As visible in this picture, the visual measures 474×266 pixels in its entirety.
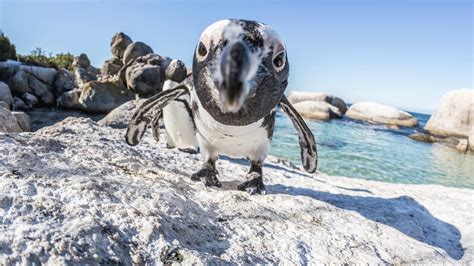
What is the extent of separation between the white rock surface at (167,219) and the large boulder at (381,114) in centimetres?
2484

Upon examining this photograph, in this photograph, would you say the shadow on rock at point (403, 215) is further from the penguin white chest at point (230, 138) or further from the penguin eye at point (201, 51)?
the penguin eye at point (201, 51)

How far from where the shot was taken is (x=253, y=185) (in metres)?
1.91

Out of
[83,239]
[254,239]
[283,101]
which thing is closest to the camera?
[83,239]

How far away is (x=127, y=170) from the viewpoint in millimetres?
1696

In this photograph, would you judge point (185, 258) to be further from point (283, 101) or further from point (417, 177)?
point (417, 177)

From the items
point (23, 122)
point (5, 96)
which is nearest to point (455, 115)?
point (5, 96)

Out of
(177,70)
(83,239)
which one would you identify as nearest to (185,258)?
(83,239)

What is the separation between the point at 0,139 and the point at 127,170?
1.86 feet

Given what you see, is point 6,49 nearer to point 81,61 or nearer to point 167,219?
point 81,61

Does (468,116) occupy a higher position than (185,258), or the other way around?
(185,258)

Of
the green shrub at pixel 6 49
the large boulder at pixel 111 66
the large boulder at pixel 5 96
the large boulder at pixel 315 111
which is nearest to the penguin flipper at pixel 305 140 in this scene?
the large boulder at pixel 5 96

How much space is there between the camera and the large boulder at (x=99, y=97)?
1035 centimetres

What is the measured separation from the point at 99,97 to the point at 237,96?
10.6 metres

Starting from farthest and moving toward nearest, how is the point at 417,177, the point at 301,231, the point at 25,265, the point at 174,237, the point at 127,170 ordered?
the point at 417,177
the point at 127,170
the point at 301,231
the point at 174,237
the point at 25,265
